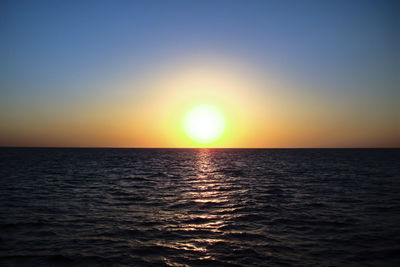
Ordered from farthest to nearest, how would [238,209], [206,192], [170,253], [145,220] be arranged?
[206,192] < [238,209] < [145,220] < [170,253]

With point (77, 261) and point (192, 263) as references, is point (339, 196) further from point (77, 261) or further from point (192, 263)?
point (77, 261)

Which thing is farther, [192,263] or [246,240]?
[246,240]

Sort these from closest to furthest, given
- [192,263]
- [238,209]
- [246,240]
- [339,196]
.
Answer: [192,263], [246,240], [238,209], [339,196]

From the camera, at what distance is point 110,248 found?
10938mm

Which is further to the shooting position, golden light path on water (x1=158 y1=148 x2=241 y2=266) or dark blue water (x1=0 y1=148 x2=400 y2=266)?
golden light path on water (x1=158 y1=148 x2=241 y2=266)

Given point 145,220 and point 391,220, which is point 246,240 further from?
point 391,220

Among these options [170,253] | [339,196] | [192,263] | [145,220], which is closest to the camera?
[192,263]

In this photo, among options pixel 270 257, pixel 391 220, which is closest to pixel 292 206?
pixel 391 220

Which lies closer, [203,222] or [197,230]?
[197,230]

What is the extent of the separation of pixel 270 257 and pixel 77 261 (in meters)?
7.16

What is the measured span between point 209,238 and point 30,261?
23.2 ft

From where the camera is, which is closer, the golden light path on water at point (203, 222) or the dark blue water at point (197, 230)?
the dark blue water at point (197, 230)

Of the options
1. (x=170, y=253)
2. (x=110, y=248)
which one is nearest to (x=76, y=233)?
(x=110, y=248)

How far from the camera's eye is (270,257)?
10.2m
